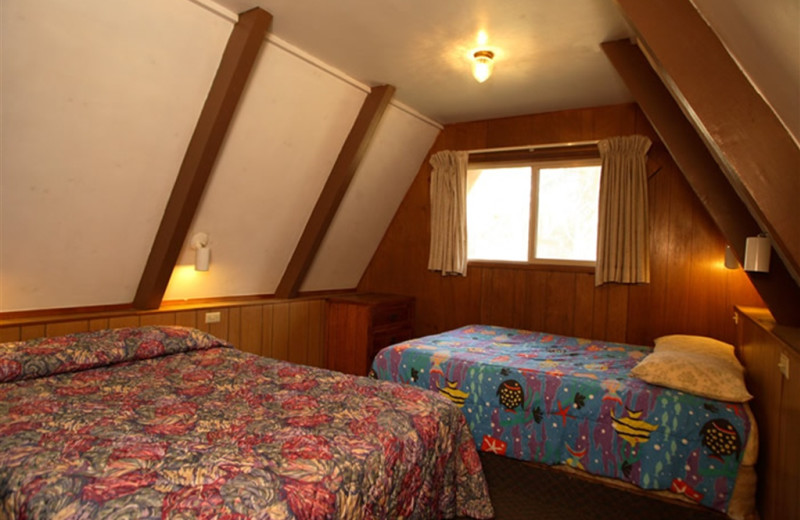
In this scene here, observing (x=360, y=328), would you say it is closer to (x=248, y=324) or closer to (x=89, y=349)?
(x=248, y=324)

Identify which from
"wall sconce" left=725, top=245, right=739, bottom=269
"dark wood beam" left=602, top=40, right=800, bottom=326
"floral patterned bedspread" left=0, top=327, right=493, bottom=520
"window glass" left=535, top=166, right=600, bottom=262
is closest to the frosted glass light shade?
"floral patterned bedspread" left=0, top=327, right=493, bottom=520

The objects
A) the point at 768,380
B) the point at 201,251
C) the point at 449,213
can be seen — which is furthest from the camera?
the point at 449,213

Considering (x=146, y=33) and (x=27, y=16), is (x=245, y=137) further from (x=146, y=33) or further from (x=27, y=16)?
(x=27, y=16)

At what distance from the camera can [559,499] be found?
232cm

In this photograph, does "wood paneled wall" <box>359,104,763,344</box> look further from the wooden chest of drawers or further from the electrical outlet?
the electrical outlet

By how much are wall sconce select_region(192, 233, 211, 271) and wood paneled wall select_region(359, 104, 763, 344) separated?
1.94 meters

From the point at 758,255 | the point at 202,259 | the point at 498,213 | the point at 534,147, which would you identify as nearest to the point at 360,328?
the point at 202,259

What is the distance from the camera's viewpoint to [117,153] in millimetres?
2492

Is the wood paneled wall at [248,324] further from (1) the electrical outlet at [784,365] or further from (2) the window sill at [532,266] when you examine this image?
(1) the electrical outlet at [784,365]

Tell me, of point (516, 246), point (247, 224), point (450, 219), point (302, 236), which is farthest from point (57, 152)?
point (516, 246)

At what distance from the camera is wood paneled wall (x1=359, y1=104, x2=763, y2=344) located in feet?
11.0

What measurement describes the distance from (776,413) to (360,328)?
9.06 feet

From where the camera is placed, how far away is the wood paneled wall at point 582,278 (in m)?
3.36

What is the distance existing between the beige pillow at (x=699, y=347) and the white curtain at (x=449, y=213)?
5.69ft
